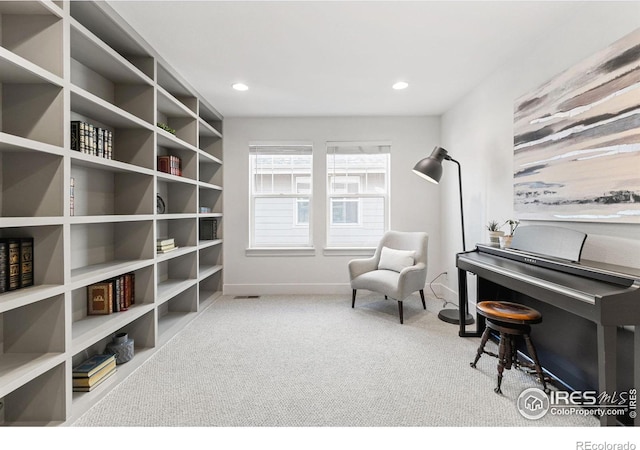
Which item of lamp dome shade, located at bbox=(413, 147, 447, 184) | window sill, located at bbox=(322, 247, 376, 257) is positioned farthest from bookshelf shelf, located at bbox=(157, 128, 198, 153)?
lamp dome shade, located at bbox=(413, 147, 447, 184)

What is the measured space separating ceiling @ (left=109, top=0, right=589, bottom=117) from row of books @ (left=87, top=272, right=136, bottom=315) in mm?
1905

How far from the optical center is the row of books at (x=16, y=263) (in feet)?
4.82

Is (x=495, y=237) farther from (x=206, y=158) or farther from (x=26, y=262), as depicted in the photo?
(x=206, y=158)

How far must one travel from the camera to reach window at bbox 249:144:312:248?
435 centimetres

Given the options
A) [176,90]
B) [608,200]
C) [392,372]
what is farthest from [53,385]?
[608,200]

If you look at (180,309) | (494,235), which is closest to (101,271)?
(180,309)

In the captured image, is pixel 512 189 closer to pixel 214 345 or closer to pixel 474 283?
pixel 474 283

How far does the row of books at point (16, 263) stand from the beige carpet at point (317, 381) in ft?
2.72

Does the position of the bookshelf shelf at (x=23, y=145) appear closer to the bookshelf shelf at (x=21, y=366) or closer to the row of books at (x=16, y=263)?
the row of books at (x=16, y=263)

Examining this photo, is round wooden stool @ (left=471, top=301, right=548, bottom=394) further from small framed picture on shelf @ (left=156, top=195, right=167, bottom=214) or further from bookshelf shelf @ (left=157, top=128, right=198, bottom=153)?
small framed picture on shelf @ (left=156, top=195, right=167, bottom=214)

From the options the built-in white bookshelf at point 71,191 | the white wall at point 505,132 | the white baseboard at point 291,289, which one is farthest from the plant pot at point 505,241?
the built-in white bookshelf at point 71,191

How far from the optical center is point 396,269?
3.51 metres

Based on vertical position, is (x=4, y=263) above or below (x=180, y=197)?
below

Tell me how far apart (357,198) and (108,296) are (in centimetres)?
313
